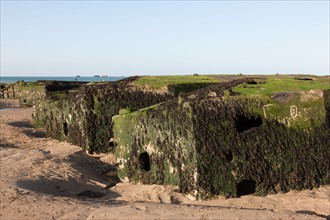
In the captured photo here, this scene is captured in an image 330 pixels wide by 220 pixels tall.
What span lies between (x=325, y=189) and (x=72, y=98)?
1082 centimetres

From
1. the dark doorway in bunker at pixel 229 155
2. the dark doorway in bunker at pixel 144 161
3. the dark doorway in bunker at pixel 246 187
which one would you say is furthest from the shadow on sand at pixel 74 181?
the dark doorway in bunker at pixel 246 187

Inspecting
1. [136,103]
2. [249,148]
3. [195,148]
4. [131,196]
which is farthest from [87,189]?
[136,103]

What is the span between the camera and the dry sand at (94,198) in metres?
7.48

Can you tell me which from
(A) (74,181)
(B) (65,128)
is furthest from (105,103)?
(A) (74,181)

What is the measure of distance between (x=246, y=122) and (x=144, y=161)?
3230 millimetres

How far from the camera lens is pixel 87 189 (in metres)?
10.9

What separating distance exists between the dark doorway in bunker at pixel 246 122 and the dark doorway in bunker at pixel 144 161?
2.93 meters

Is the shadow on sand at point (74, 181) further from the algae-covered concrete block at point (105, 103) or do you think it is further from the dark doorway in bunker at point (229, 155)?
the dark doorway in bunker at point (229, 155)

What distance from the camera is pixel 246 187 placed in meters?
9.41

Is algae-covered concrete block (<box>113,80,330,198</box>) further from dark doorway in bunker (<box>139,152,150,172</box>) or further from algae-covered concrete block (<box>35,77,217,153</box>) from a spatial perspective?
algae-covered concrete block (<box>35,77,217,153</box>)

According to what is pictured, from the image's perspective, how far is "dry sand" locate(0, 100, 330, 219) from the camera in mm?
7477

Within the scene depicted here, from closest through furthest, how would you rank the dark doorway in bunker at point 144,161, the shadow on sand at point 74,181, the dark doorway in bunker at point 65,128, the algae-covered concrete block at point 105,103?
the shadow on sand at point 74,181 < the dark doorway in bunker at point 144,161 < the algae-covered concrete block at point 105,103 < the dark doorway in bunker at point 65,128

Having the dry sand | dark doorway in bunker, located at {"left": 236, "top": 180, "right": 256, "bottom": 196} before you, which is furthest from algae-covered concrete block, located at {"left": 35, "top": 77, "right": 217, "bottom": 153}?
dark doorway in bunker, located at {"left": 236, "top": 180, "right": 256, "bottom": 196}

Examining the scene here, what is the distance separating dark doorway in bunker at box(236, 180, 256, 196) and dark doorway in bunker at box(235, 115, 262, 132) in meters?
1.25
